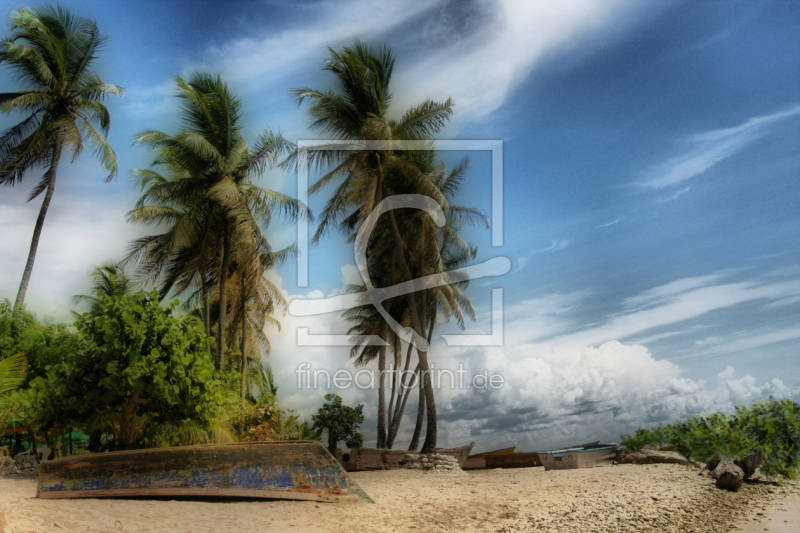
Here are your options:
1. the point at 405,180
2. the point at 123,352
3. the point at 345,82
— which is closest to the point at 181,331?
the point at 123,352

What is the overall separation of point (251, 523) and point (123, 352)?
3.83m

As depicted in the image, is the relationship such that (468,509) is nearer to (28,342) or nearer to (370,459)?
(370,459)

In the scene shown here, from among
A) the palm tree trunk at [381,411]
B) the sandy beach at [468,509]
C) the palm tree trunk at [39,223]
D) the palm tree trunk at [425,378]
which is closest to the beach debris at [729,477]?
the sandy beach at [468,509]

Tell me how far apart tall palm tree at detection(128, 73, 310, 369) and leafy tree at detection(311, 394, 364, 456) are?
3.90 m

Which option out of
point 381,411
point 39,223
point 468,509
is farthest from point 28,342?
point 468,509

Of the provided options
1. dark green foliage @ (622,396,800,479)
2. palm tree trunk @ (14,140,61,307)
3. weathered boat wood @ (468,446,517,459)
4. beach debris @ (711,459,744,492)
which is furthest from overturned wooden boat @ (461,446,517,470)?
palm tree trunk @ (14,140,61,307)

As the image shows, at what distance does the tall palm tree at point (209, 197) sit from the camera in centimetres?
1616

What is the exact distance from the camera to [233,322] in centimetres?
2283

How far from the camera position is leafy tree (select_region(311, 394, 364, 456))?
17.0m

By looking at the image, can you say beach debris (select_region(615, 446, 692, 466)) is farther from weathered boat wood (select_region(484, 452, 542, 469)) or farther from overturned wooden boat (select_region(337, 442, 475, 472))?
overturned wooden boat (select_region(337, 442, 475, 472))

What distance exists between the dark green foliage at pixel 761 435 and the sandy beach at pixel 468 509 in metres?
0.68

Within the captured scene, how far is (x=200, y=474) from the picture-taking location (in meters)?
8.23

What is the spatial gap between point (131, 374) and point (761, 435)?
14.4m

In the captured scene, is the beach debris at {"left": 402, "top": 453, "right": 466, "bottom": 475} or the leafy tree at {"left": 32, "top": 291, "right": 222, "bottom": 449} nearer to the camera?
the leafy tree at {"left": 32, "top": 291, "right": 222, "bottom": 449}
